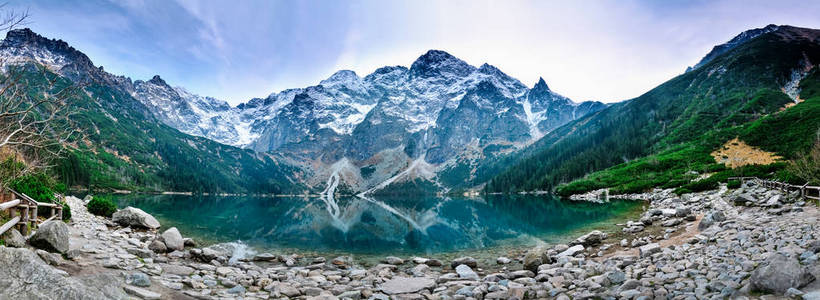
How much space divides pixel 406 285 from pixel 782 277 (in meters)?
11.6

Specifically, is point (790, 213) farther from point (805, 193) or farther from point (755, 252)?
point (755, 252)

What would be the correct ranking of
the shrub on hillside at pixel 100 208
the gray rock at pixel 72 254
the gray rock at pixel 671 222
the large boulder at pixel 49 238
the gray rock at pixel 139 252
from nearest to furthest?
the large boulder at pixel 49 238 → the gray rock at pixel 72 254 → the gray rock at pixel 139 252 → the gray rock at pixel 671 222 → the shrub on hillside at pixel 100 208

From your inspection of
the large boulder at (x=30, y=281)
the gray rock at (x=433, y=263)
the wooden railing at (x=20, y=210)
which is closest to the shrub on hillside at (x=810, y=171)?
the gray rock at (x=433, y=263)

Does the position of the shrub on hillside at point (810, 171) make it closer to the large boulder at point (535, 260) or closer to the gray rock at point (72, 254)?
the large boulder at point (535, 260)

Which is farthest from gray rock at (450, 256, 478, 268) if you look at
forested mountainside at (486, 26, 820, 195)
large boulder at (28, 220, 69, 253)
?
forested mountainside at (486, 26, 820, 195)

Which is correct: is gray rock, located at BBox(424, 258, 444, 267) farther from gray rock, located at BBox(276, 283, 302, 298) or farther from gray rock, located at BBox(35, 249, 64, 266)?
gray rock, located at BBox(35, 249, 64, 266)

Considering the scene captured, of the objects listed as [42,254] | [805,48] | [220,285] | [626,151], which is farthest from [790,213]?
[805,48]

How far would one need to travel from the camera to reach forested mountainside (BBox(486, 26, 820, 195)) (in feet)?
277

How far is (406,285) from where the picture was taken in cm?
1505

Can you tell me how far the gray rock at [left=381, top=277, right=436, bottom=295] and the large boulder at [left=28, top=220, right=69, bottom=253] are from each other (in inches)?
465

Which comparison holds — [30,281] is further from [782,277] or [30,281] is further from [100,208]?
[100,208]

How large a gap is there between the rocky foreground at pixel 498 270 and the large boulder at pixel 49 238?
0.12 feet

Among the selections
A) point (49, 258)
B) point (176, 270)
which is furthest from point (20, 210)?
point (176, 270)

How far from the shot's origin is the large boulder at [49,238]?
1210 cm
